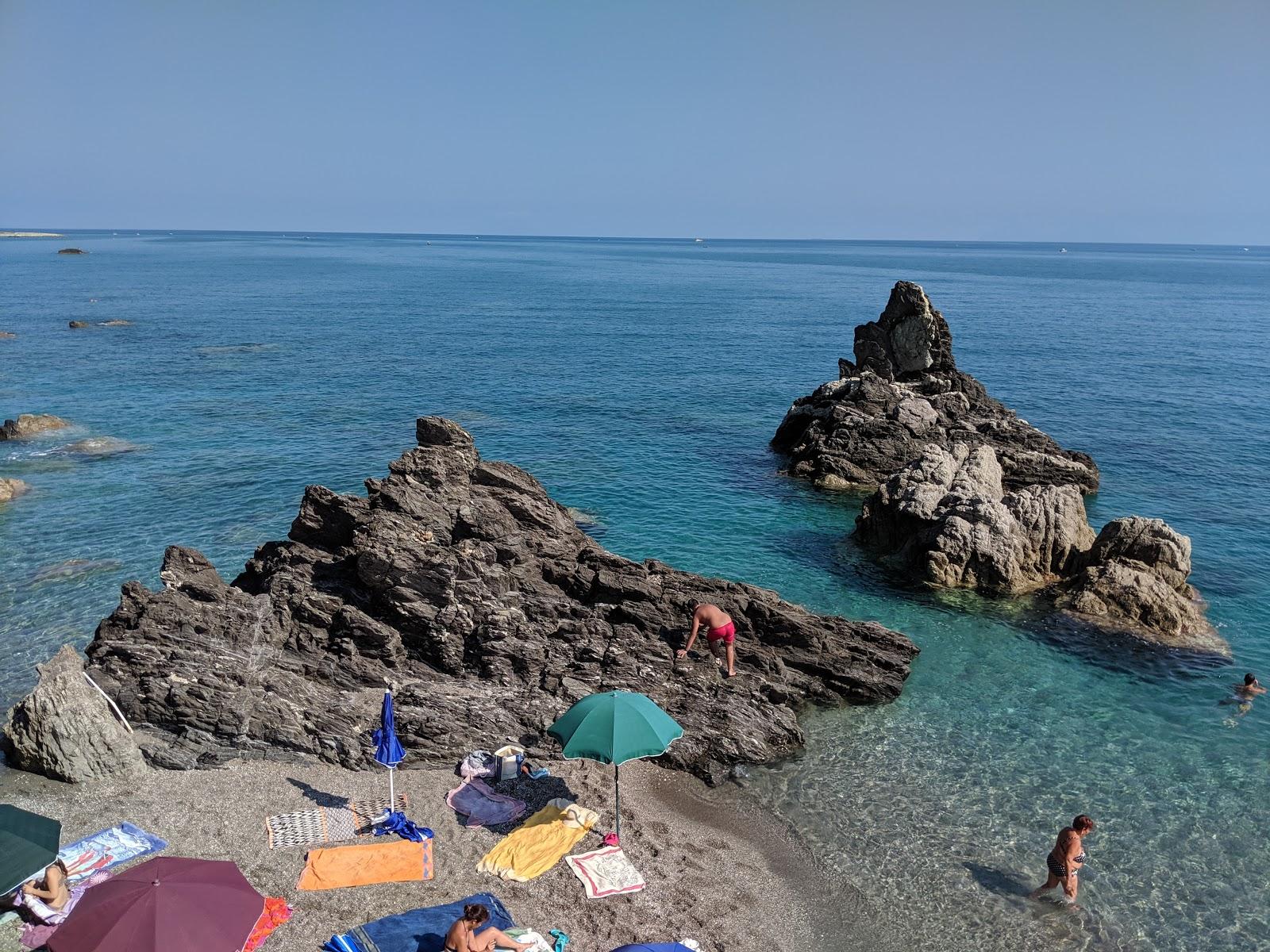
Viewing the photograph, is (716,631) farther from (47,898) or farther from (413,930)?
(47,898)

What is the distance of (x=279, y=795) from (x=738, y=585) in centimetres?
1410

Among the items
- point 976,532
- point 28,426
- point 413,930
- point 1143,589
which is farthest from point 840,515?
point 28,426

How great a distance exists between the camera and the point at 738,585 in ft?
86.6

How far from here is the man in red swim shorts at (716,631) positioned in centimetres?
2292

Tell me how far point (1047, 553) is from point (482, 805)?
24.2 metres

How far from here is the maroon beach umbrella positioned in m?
11.8

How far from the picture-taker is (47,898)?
14539 millimetres

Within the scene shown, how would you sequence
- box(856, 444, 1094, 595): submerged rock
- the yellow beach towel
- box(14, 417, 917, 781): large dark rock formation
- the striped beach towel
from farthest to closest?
box(856, 444, 1094, 595): submerged rock → box(14, 417, 917, 781): large dark rock formation → the striped beach towel → the yellow beach towel

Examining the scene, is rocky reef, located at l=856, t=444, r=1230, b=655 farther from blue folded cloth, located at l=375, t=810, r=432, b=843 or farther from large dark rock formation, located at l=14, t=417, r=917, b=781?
blue folded cloth, located at l=375, t=810, r=432, b=843

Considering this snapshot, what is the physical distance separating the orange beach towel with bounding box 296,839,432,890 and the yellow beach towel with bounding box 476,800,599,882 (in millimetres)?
1224

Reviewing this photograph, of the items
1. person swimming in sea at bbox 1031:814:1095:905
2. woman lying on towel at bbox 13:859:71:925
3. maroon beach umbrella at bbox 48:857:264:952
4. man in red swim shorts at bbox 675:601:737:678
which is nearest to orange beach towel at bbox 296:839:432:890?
maroon beach umbrella at bbox 48:857:264:952

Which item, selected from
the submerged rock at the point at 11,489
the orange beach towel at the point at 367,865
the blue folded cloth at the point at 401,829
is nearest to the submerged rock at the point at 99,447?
the submerged rock at the point at 11,489

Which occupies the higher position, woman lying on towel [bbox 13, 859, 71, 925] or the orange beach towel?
woman lying on towel [bbox 13, 859, 71, 925]

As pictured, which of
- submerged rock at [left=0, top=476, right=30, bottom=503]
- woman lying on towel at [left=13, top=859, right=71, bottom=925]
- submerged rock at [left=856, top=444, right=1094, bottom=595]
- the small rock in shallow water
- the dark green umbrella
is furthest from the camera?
submerged rock at [left=0, top=476, right=30, bottom=503]
